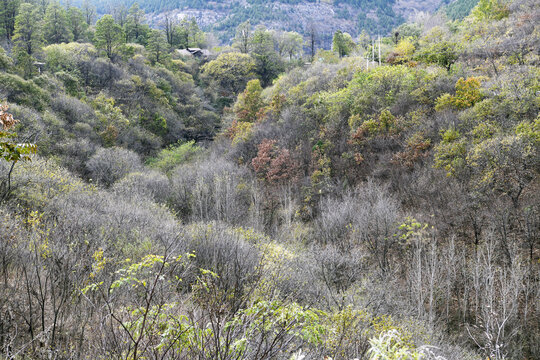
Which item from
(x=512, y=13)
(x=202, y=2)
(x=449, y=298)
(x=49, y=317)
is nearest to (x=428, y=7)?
(x=202, y=2)

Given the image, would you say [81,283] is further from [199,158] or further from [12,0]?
[12,0]

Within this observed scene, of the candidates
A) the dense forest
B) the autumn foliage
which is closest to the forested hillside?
the dense forest

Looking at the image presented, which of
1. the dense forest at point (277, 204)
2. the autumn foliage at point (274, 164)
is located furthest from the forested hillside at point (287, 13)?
the autumn foliage at point (274, 164)

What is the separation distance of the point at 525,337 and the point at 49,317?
16703 millimetres

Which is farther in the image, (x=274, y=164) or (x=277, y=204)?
(x=274, y=164)

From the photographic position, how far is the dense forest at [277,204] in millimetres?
4762

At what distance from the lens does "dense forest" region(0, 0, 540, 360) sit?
476 cm

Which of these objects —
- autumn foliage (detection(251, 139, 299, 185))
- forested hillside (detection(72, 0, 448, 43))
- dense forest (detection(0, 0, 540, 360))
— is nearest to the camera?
dense forest (detection(0, 0, 540, 360))

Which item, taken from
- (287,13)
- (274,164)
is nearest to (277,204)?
(274,164)

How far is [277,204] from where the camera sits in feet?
89.2

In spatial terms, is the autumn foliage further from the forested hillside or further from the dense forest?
the forested hillside

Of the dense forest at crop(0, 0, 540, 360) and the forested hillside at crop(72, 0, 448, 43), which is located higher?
the forested hillside at crop(72, 0, 448, 43)

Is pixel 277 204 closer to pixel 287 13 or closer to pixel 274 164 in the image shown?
pixel 274 164

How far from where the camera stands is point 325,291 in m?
13.0
